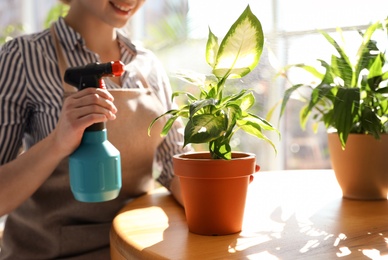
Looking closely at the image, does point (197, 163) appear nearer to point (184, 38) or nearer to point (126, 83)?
point (184, 38)

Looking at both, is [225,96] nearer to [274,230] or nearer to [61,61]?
[274,230]

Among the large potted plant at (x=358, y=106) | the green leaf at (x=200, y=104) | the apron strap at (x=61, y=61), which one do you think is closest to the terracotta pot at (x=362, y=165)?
the large potted plant at (x=358, y=106)

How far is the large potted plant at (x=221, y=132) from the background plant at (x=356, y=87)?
0.23m

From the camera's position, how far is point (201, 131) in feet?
2.81

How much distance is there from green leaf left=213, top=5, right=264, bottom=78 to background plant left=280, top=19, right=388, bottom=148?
0.78 ft

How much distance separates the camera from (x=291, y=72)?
1.17 meters

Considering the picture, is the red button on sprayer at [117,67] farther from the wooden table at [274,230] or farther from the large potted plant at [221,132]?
the wooden table at [274,230]

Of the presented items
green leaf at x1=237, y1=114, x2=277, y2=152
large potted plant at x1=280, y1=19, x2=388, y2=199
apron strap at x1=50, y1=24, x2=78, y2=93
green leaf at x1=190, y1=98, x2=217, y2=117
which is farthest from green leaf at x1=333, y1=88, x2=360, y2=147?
apron strap at x1=50, y1=24, x2=78, y2=93

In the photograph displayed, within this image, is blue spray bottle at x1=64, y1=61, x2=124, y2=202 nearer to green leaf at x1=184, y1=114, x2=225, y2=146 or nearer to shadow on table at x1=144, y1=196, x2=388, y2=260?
shadow on table at x1=144, y1=196, x2=388, y2=260

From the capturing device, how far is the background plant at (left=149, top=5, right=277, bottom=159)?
0.85 meters

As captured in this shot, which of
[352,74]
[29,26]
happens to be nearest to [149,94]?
[352,74]

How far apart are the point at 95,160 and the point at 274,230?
346 millimetres

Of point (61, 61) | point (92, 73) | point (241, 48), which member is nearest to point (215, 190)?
point (241, 48)

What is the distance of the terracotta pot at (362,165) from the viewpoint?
112cm
